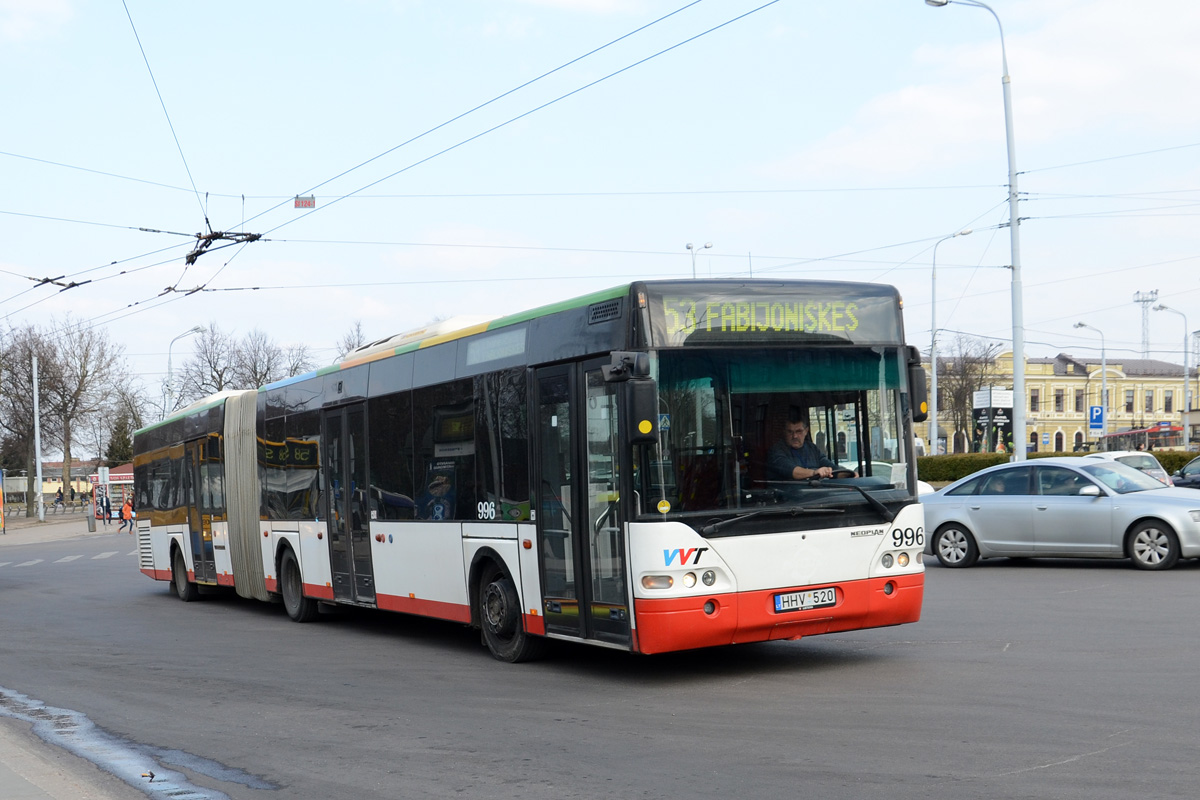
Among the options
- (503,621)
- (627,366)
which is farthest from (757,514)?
(503,621)

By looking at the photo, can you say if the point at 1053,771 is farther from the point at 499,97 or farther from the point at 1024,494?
the point at 499,97

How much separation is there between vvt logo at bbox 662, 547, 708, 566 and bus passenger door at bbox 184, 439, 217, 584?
11.9 metres

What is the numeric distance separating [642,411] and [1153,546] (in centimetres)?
1012

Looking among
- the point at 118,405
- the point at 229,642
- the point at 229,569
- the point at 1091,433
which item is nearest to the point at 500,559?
the point at 229,642

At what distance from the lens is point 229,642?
14.0m

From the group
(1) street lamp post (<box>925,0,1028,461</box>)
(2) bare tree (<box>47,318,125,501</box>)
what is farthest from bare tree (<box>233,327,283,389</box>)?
(1) street lamp post (<box>925,0,1028,461</box>)

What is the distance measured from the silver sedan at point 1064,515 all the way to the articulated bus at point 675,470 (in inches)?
306

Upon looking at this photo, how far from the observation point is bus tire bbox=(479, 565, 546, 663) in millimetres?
10844

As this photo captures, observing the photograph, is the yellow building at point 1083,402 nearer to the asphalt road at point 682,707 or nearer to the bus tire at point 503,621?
the asphalt road at point 682,707

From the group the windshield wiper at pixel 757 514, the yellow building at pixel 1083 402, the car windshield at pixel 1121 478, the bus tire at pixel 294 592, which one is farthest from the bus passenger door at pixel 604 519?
→ the yellow building at pixel 1083 402

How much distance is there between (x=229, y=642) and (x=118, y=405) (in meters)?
69.8

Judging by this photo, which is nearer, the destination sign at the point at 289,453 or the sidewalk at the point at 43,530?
the destination sign at the point at 289,453

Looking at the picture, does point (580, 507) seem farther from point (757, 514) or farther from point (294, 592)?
point (294, 592)

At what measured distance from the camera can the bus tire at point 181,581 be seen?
20406mm
